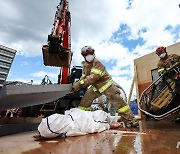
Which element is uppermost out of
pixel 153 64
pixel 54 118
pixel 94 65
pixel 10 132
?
pixel 153 64

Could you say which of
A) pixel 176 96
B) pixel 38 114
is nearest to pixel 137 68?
pixel 176 96

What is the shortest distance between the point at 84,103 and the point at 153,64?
3620mm

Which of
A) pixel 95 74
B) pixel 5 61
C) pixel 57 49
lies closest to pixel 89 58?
pixel 95 74

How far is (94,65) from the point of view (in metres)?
3.47

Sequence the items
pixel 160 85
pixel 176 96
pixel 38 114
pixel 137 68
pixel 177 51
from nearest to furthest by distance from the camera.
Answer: pixel 176 96 → pixel 160 85 → pixel 38 114 → pixel 177 51 → pixel 137 68

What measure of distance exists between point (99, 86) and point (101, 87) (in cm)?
5

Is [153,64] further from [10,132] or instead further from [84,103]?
[10,132]

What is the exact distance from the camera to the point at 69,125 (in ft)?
7.85

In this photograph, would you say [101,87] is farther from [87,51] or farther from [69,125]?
[69,125]

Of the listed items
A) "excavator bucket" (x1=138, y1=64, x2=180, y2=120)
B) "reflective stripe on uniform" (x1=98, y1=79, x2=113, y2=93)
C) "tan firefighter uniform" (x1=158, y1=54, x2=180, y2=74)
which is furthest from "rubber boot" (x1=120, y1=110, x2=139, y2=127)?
"tan firefighter uniform" (x1=158, y1=54, x2=180, y2=74)

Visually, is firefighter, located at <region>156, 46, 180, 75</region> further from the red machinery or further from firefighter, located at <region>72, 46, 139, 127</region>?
the red machinery

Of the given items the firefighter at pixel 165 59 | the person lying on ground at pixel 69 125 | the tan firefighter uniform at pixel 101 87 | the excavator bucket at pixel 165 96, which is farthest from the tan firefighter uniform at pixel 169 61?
the person lying on ground at pixel 69 125

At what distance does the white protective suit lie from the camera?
224cm

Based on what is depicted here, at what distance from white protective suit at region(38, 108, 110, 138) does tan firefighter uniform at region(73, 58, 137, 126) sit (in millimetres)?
639
